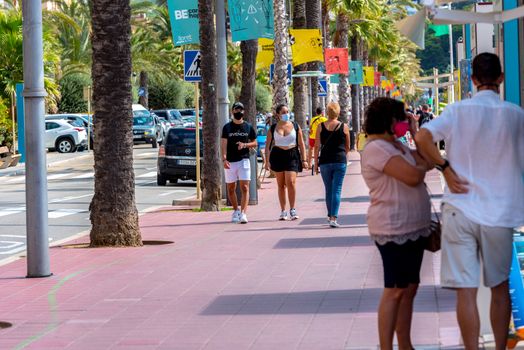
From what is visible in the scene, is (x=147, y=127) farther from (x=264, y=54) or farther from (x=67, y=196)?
(x=67, y=196)

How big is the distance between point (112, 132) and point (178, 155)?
1637cm

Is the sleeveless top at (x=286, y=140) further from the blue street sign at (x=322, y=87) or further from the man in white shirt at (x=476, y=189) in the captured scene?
the blue street sign at (x=322, y=87)

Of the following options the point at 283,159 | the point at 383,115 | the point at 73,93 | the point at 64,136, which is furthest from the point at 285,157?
the point at 73,93

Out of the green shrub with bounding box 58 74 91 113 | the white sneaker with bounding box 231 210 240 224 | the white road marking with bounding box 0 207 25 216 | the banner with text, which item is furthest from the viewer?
the green shrub with bounding box 58 74 91 113

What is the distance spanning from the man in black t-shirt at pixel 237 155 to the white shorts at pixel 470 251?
12073 mm

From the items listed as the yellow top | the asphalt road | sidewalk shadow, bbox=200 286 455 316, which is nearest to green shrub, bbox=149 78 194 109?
the asphalt road

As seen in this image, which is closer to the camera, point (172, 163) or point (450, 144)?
point (450, 144)

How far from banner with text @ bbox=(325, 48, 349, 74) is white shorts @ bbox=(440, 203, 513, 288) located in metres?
39.6

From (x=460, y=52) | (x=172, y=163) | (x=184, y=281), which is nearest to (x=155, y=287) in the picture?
(x=184, y=281)

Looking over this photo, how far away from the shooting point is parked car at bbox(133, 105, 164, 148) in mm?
60688

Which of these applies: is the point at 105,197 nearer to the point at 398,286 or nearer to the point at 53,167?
the point at 398,286

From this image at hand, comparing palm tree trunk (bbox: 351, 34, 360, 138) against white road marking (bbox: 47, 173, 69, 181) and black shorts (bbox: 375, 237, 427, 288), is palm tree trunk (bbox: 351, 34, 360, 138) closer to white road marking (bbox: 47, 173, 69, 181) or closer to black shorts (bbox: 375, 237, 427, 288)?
white road marking (bbox: 47, 173, 69, 181)

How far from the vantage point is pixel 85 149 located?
58.8 meters

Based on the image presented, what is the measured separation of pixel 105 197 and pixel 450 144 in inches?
374
